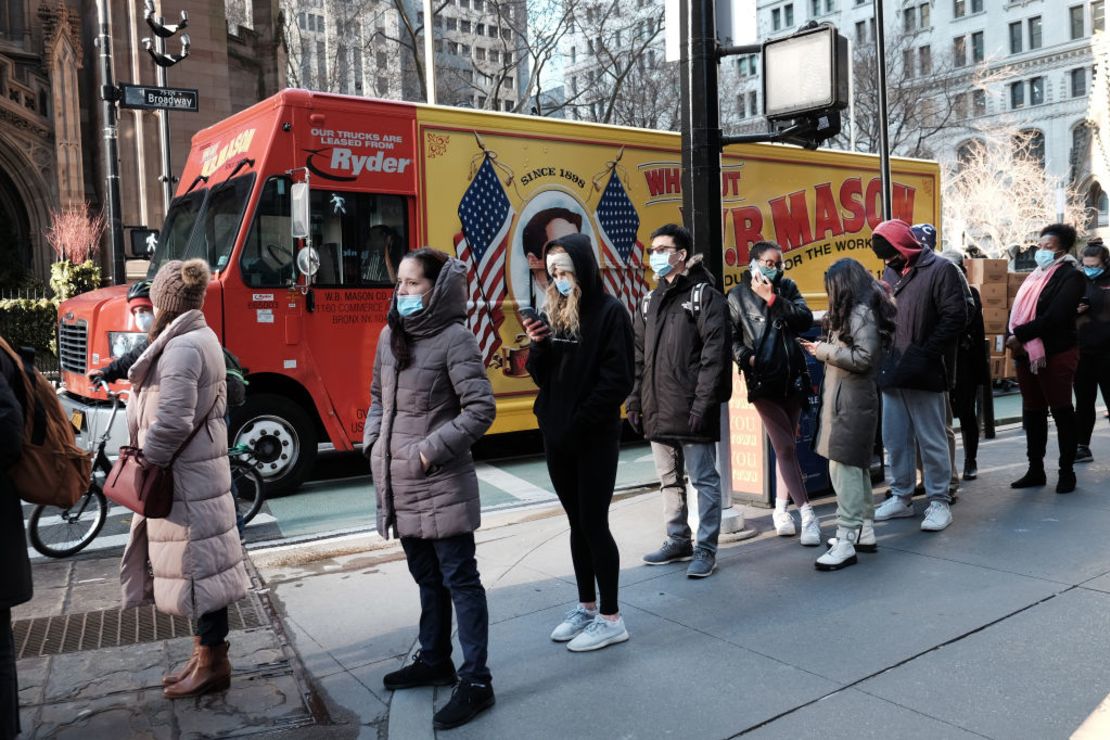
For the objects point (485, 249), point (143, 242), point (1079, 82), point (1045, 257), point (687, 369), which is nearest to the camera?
point (687, 369)

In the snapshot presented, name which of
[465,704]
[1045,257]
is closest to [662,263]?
[465,704]

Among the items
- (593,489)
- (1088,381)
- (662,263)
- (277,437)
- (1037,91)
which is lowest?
(277,437)

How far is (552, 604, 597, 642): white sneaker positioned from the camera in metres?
4.45

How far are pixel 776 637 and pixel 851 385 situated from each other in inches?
65.5

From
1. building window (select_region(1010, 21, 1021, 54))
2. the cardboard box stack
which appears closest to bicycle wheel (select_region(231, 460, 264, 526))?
the cardboard box stack

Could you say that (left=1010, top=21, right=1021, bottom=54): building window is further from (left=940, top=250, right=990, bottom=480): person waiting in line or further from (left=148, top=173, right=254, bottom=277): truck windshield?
(left=148, top=173, right=254, bottom=277): truck windshield

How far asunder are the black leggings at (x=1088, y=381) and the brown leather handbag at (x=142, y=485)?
22.7 feet

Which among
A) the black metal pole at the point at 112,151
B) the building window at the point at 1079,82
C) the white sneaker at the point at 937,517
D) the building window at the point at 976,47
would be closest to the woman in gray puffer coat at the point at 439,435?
the white sneaker at the point at 937,517

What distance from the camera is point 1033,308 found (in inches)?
277

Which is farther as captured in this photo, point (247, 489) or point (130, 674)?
point (247, 489)

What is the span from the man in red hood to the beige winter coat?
13.6 feet

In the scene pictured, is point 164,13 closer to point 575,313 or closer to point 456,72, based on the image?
point 456,72

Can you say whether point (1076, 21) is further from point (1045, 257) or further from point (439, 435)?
point (439, 435)

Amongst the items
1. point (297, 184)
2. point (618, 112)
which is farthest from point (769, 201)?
point (618, 112)
